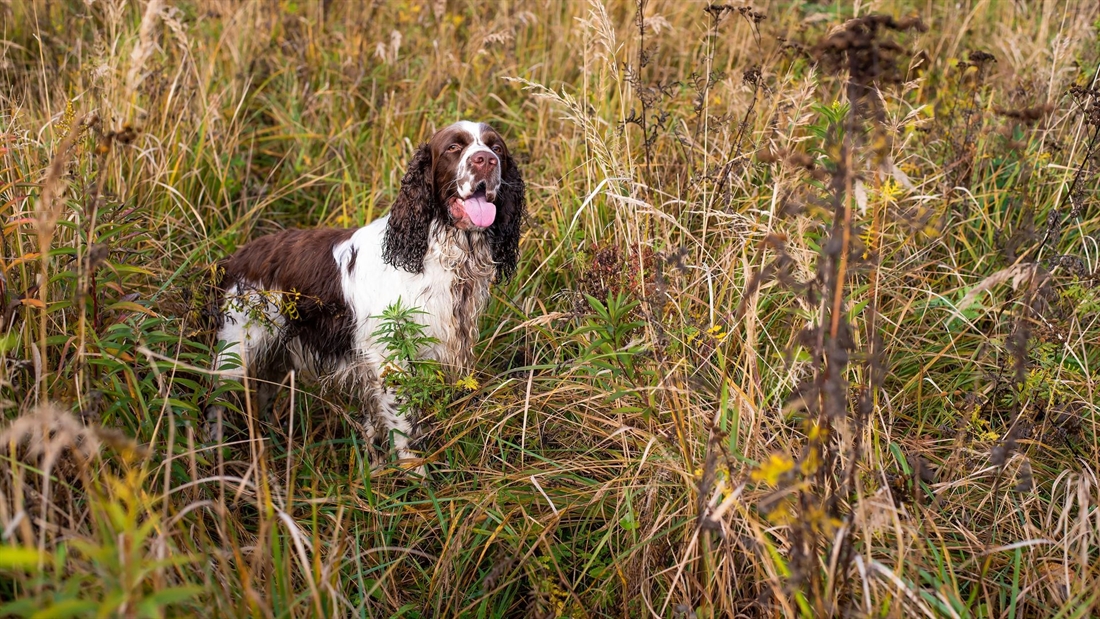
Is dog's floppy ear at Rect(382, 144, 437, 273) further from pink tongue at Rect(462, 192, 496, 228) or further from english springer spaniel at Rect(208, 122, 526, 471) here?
pink tongue at Rect(462, 192, 496, 228)

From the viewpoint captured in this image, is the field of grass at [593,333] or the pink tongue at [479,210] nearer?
the field of grass at [593,333]

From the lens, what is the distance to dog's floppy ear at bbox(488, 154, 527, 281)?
355 centimetres

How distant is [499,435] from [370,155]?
2.14 meters

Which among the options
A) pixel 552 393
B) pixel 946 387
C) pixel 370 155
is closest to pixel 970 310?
pixel 946 387

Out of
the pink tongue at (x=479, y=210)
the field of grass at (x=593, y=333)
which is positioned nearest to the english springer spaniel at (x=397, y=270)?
the pink tongue at (x=479, y=210)

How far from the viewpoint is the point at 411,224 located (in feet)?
11.2

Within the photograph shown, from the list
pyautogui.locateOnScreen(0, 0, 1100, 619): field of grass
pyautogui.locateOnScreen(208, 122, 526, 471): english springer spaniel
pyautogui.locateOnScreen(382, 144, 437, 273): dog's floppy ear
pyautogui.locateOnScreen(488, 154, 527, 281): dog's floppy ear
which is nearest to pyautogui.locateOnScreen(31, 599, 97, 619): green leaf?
pyautogui.locateOnScreen(0, 0, 1100, 619): field of grass

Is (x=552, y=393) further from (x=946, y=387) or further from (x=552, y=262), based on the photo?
(x=946, y=387)

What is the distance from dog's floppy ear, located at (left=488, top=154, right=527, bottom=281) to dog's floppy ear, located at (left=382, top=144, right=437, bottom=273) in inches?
10.1

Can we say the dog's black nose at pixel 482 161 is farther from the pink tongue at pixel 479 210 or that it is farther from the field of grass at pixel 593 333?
the field of grass at pixel 593 333

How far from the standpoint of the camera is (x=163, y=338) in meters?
2.54

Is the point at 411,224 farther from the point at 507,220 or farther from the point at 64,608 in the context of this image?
the point at 64,608

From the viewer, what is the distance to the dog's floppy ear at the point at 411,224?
11.1 ft

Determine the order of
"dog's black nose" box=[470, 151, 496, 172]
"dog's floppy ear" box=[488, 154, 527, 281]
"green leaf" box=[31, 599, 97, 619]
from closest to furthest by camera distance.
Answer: "green leaf" box=[31, 599, 97, 619]
"dog's black nose" box=[470, 151, 496, 172]
"dog's floppy ear" box=[488, 154, 527, 281]
